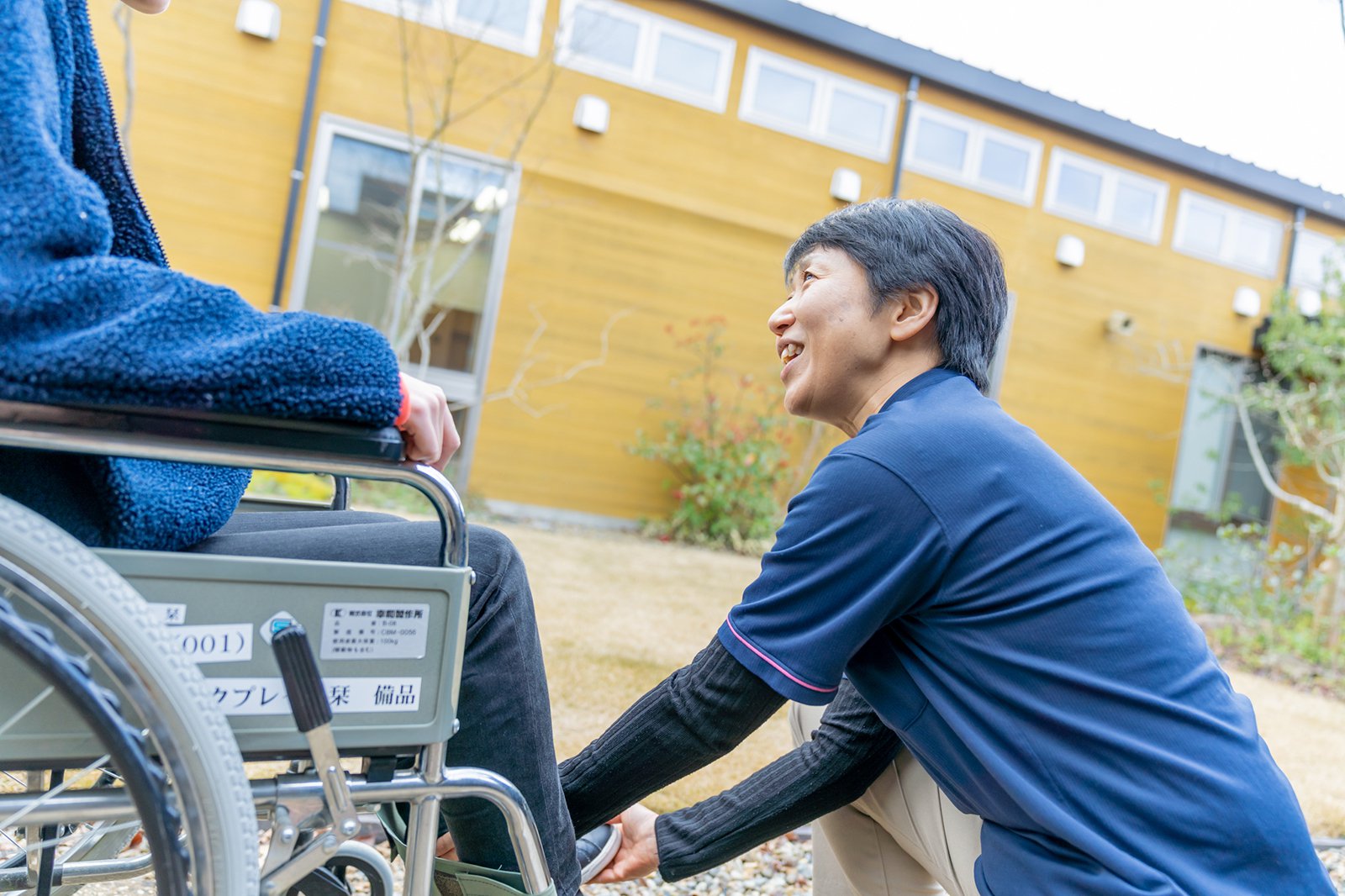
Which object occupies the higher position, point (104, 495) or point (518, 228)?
point (518, 228)

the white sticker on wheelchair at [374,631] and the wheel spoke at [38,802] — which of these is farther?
the white sticker on wheelchair at [374,631]

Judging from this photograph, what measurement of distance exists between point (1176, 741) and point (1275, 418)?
10551 mm

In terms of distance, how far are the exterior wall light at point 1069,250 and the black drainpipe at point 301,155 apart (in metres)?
6.83

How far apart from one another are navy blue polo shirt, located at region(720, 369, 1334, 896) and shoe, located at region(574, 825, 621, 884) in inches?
15.3

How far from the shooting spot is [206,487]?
1075 millimetres

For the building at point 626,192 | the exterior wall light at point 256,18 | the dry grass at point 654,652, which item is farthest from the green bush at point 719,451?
the exterior wall light at point 256,18

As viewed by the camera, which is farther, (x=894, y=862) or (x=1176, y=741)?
(x=894, y=862)

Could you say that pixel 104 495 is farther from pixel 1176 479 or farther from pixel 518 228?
pixel 1176 479

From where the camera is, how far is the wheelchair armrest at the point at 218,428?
31.5 inches

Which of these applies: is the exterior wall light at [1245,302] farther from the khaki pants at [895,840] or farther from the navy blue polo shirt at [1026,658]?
Result: the navy blue polo shirt at [1026,658]

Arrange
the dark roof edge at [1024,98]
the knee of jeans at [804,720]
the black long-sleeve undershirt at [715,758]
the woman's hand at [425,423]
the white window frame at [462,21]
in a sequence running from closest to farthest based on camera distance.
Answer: the woman's hand at [425,423], the black long-sleeve undershirt at [715,758], the knee of jeans at [804,720], the white window frame at [462,21], the dark roof edge at [1024,98]

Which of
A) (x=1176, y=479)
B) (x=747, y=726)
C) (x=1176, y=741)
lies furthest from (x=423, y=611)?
(x=1176, y=479)

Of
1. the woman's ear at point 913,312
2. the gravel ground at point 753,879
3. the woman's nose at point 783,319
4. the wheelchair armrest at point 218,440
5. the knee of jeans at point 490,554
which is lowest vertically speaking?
the gravel ground at point 753,879

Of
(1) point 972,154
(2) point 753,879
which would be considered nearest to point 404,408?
(2) point 753,879
